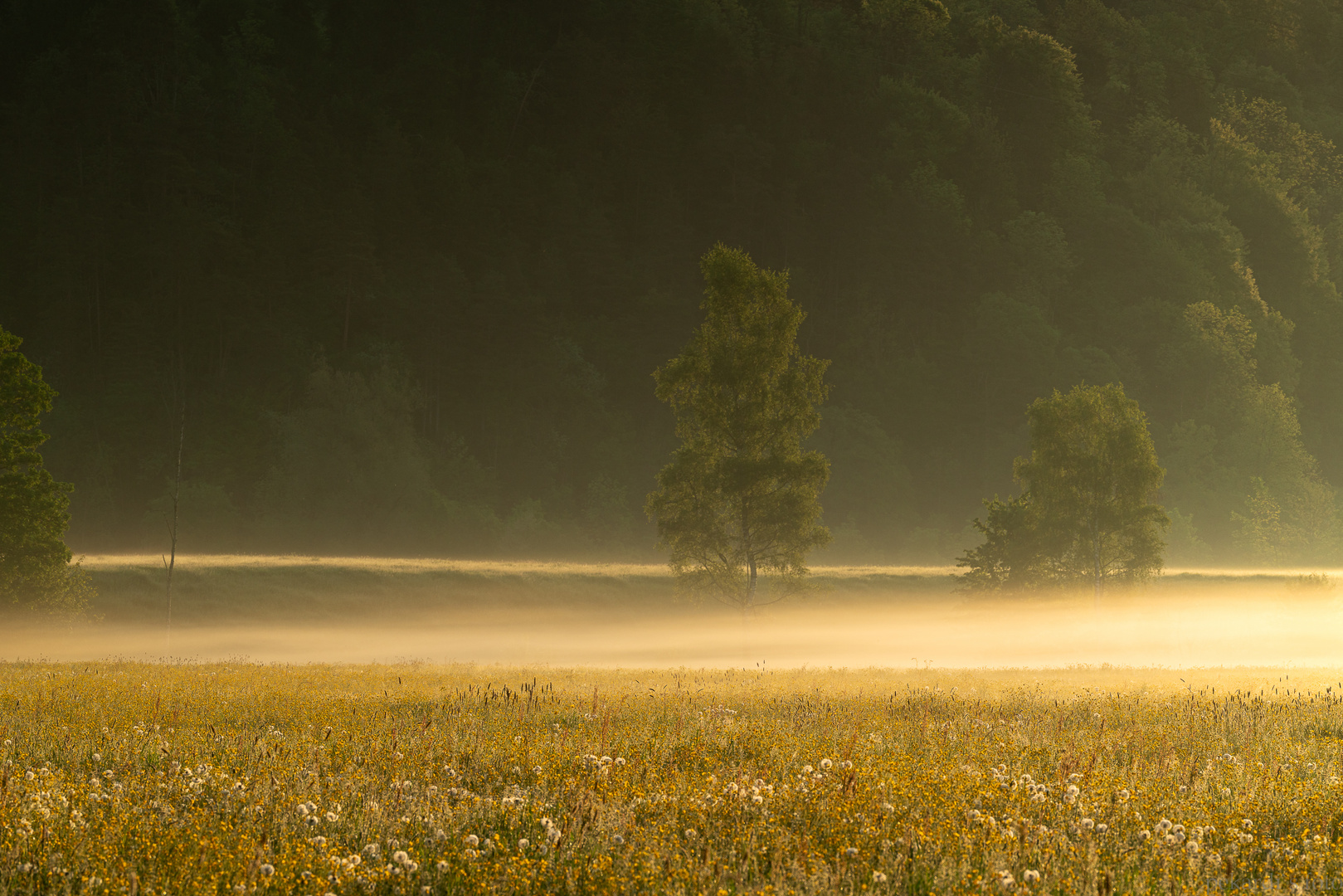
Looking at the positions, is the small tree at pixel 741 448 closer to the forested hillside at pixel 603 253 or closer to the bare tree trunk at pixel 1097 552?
the bare tree trunk at pixel 1097 552

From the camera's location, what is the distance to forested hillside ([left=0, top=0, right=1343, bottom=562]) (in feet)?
255

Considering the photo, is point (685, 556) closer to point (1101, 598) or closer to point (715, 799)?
point (1101, 598)

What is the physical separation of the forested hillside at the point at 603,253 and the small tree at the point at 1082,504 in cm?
3720

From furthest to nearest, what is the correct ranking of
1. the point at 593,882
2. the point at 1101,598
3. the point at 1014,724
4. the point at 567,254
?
the point at 567,254
the point at 1101,598
the point at 1014,724
the point at 593,882

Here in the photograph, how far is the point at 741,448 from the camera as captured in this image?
39.8m

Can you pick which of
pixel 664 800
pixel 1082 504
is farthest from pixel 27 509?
pixel 1082 504

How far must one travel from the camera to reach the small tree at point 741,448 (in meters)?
38.3

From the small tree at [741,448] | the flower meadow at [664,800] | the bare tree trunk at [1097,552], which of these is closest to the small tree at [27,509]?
the flower meadow at [664,800]

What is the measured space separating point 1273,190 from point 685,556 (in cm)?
9939

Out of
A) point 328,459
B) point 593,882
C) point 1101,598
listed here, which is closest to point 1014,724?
point 593,882

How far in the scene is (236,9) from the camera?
99.6m

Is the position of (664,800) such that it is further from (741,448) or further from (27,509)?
(741,448)

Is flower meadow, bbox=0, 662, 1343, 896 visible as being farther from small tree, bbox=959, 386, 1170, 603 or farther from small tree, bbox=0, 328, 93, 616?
small tree, bbox=959, 386, 1170, 603

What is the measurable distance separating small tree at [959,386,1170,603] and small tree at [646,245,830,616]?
11.6 meters
